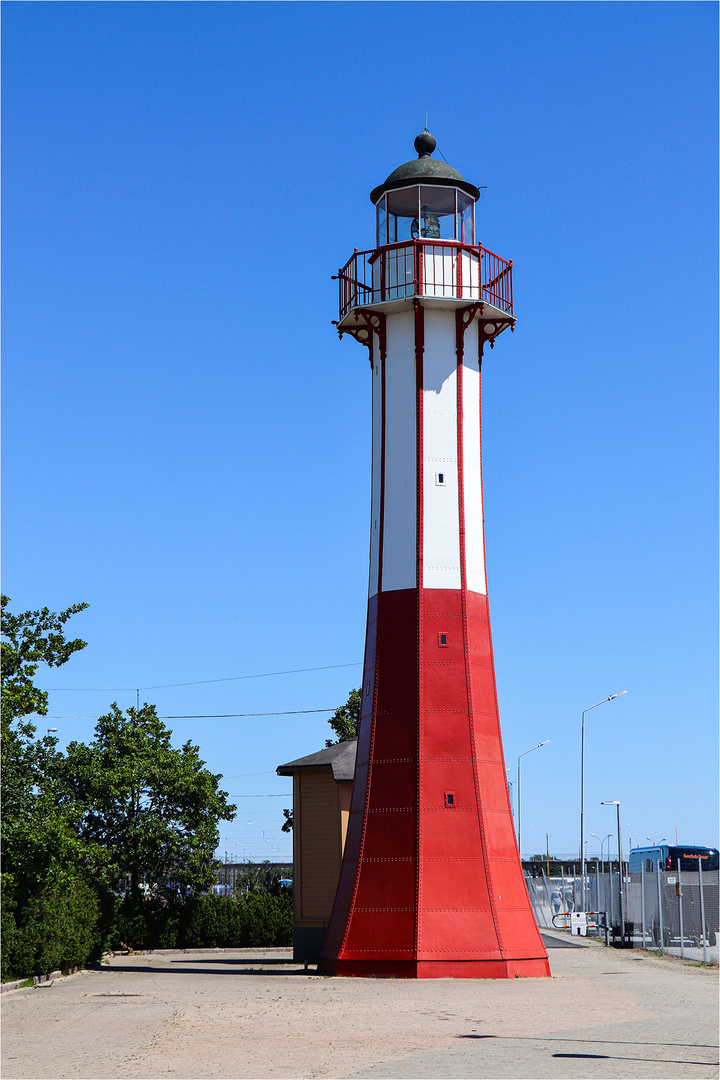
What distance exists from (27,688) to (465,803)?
30.8ft

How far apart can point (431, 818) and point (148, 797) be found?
16978 millimetres

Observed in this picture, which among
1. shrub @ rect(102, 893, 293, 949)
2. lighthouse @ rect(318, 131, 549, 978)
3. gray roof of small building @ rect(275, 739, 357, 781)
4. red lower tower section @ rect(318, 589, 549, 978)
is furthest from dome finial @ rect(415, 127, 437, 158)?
shrub @ rect(102, 893, 293, 949)

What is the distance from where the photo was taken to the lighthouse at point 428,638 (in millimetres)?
24719

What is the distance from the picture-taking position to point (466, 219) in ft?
94.4

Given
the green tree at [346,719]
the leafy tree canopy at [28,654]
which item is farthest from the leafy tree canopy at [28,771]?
the green tree at [346,719]

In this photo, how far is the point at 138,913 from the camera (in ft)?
131

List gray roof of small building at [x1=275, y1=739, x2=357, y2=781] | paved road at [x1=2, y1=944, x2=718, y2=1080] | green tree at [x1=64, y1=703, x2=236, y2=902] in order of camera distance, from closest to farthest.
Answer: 1. paved road at [x1=2, y1=944, x2=718, y2=1080]
2. gray roof of small building at [x1=275, y1=739, x2=357, y2=781]
3. green tree at [x1=64, y1=703, x2=236, y2=902]

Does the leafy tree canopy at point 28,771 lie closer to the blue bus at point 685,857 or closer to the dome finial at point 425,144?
the dome finial at point 425,144

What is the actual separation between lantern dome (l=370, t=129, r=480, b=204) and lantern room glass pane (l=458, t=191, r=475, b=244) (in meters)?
0.17

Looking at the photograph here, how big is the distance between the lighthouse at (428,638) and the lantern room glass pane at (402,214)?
0.03m

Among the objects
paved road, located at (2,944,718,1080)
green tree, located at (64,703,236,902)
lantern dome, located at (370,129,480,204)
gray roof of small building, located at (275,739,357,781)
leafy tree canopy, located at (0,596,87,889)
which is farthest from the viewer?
green tree, located at (64,703,236,902)

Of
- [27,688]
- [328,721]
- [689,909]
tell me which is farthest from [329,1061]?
[328,721]

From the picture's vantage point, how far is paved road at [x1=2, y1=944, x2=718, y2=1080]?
13.4 m

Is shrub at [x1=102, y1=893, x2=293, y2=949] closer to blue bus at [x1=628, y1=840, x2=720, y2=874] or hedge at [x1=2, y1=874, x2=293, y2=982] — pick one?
hedge at [x1=2, y1=874, x2=293, y2=982]
